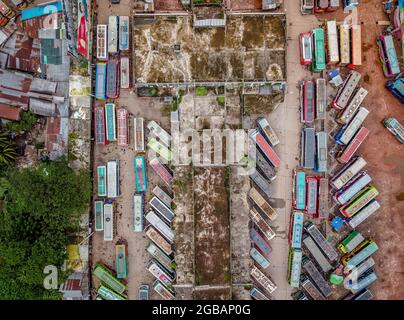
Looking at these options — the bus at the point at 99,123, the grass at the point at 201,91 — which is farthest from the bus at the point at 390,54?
the bus at the point at 99,123

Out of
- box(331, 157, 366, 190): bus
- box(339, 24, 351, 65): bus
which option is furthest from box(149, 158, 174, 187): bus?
box(339, 24, 351, 65): bus

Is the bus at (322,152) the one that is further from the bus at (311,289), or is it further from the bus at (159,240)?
the bus at (159,240)

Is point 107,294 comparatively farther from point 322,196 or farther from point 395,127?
point 395,127

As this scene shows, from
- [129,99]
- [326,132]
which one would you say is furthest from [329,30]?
[129,99]

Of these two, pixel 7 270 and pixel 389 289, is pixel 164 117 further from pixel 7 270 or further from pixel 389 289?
pixel 389 289

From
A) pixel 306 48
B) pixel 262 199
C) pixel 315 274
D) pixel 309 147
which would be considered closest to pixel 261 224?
pixel 262 199

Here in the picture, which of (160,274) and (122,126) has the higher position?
(122,126)
